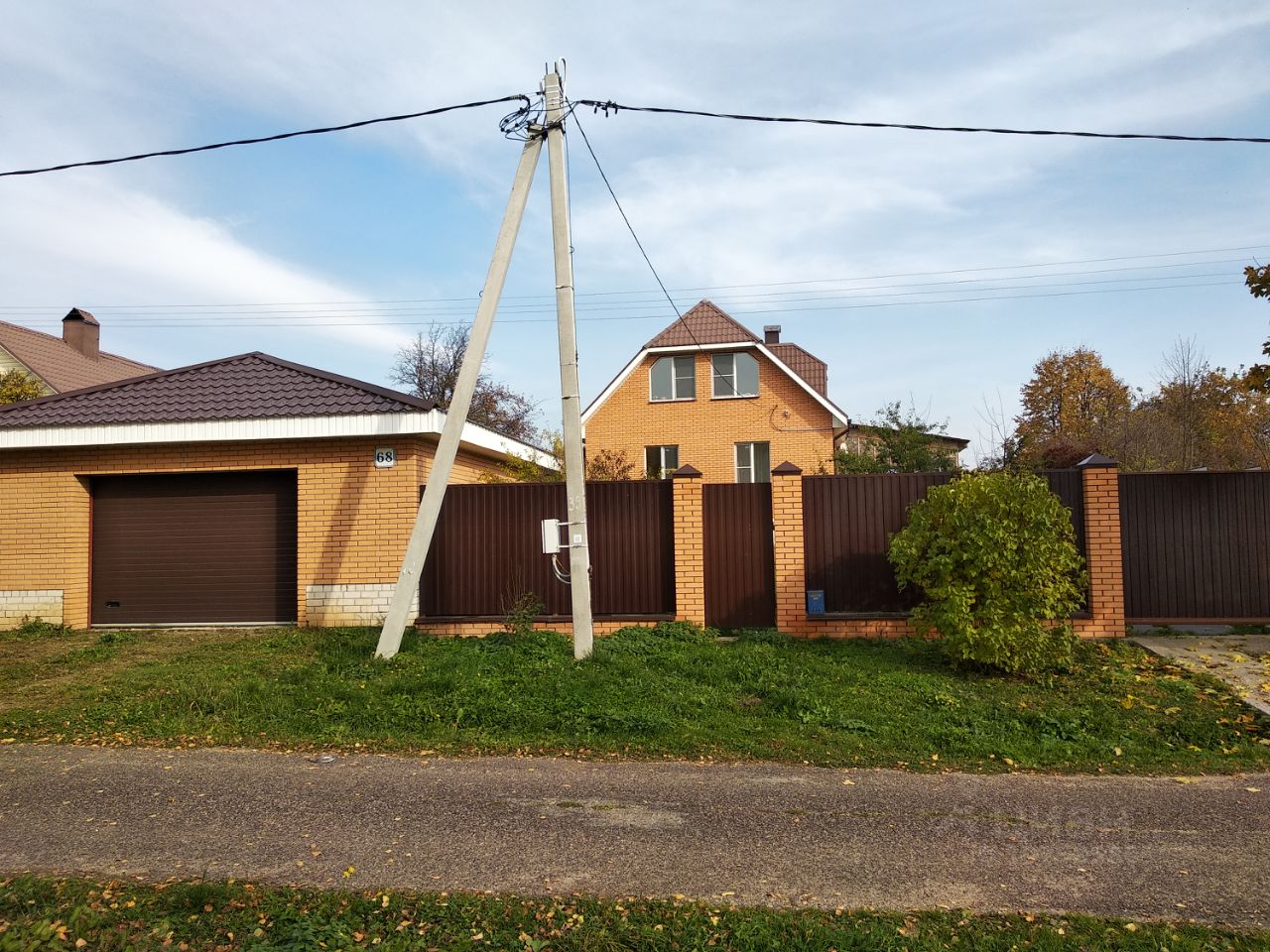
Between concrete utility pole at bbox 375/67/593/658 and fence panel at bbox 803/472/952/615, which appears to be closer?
concrete utility pole at bbox 375/67/593/658

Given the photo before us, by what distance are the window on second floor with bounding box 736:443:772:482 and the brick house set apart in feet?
0.09

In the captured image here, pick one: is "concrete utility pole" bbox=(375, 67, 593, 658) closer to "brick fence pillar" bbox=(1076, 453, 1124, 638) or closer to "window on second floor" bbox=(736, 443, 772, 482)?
"brick fence pillar" bbox=(1076, 453, 1124, 638)

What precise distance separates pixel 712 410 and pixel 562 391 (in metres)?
16.4

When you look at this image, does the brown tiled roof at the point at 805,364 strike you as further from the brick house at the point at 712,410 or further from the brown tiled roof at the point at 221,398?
the brown tiled roof at the point at 221,398

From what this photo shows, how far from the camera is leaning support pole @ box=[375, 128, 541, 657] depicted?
8.14 m

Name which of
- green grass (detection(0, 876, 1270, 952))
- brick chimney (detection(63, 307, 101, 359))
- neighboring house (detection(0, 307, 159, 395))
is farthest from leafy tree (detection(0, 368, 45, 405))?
green grass (detection(0, 876, 1270, 952))

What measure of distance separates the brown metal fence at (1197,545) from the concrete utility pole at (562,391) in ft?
21.0

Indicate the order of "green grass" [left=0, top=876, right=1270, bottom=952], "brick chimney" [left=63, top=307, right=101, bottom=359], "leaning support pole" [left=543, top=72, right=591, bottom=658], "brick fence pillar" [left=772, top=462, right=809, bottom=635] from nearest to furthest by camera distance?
1. "green grass" [left=0, top=876, right=1270, bottom=952]
2. "leaning support pole" [left=543, top=72, right=591, bottom=658]
3. "brick fence pillar" [left=772, top=462, right=809, bottom=635]
4. "brick chimney" [left=63, top=307, right=101, bottom=359]

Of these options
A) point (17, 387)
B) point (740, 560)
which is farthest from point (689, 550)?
point (17, 387)

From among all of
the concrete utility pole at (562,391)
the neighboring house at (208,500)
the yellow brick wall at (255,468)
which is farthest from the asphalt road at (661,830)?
the neighboring house at (208,500)

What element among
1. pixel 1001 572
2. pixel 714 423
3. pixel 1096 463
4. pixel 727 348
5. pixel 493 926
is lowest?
pixel 493 926

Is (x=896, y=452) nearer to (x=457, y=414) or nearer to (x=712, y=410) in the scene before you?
(x=712, y=410)

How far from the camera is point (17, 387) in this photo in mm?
20578

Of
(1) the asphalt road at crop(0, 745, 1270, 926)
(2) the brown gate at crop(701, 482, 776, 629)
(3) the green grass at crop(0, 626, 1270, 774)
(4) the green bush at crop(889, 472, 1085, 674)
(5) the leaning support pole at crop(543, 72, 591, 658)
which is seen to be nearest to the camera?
(1) the asphalt road at crop(0, 745, 1270, 926)
